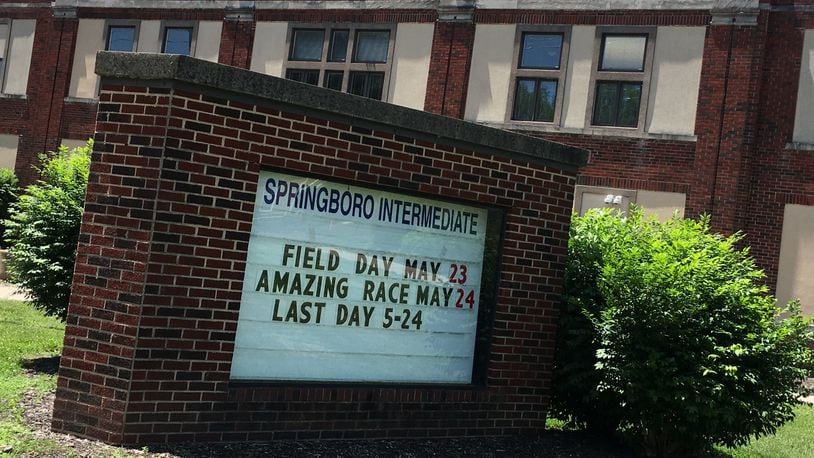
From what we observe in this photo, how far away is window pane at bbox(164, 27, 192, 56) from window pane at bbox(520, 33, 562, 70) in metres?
9.50

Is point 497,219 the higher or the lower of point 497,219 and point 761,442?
the higher

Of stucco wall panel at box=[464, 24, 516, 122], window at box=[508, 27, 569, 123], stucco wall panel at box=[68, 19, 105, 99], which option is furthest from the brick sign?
stucco wall panel at box=[68, 19, 105, 99]

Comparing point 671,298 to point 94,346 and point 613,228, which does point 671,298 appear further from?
point 94,346

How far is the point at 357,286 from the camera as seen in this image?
727 cm

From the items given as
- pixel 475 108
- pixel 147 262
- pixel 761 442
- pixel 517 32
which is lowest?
pixel 761 442

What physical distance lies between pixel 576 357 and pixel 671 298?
45.9 inches

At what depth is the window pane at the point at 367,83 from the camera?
2272 centimetres

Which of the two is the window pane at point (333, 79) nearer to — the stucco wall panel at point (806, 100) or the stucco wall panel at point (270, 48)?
the stucco wall panel at point (270, 48)

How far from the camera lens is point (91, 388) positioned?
6215 mm

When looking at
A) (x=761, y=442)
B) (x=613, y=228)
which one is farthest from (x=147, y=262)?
(x=761, y=442)

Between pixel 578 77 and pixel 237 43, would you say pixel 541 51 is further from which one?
pixel 237 43

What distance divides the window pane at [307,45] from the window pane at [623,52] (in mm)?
7368

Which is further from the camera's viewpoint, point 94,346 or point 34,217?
point 34,217

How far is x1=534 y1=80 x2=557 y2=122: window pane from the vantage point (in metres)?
20.9
